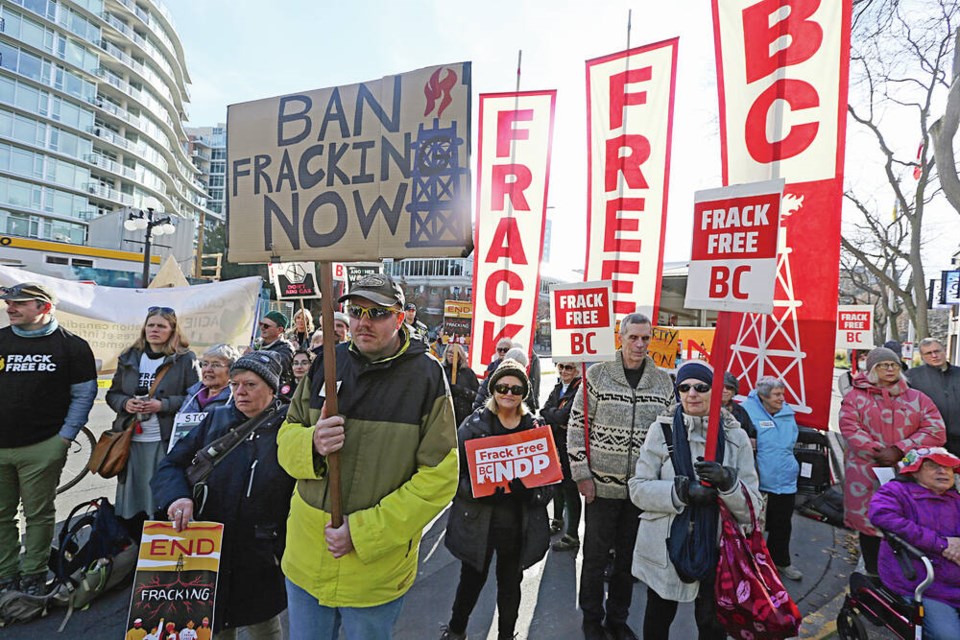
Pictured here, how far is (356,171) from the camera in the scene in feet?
7.45

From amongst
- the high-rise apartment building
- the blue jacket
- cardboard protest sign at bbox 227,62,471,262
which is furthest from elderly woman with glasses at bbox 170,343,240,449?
the high-rise apartment building

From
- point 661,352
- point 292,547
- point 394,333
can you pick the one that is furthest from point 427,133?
point 661,352

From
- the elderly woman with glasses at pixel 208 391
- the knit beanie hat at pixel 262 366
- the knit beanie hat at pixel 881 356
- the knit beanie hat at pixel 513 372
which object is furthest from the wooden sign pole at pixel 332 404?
the knit beanie hat at pixel 881 356

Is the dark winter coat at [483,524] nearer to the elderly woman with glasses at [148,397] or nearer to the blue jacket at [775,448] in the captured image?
the elderly woman with glasses at [148,397]

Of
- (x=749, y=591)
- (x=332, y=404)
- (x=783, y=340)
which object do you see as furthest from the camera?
(x=783, y=340)

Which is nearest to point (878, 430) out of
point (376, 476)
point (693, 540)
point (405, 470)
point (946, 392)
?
point (946, 392)

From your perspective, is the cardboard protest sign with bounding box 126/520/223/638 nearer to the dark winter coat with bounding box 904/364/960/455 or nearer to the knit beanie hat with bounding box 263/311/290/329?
the knit beanie hat with bounding box 263/311/290/329

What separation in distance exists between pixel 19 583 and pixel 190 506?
2226mm

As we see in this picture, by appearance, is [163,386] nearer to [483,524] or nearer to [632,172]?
[483,524]

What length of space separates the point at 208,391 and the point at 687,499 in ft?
10.1

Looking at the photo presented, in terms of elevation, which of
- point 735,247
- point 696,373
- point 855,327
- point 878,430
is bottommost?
point 878,430

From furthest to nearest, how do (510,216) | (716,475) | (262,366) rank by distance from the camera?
1. (510,216)
2. (262,366)
3. (716,475)

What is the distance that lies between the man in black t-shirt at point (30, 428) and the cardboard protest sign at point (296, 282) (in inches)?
266

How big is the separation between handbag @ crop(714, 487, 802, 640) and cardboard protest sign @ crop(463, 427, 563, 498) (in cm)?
100
